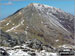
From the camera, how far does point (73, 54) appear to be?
177 feet

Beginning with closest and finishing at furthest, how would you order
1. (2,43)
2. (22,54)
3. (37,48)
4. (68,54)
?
(22,54) < (68,54) < (37,48) < (2,43)

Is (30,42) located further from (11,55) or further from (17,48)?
(11,55)

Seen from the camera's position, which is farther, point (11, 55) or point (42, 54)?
point (42, 54)

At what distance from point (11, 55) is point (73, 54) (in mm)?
12251

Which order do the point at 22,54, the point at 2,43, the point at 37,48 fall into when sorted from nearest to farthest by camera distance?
the point at 22,54 → the point at 37,48 → the point at 2,43

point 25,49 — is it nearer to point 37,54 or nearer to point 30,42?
point 37,54

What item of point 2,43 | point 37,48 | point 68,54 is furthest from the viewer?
point 2,43

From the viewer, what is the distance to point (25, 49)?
179 feet

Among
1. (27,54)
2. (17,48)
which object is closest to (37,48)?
(17,48)

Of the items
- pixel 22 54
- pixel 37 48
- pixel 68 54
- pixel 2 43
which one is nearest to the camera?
pixel 22 54

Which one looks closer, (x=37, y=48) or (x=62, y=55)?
(x=62, y=55)

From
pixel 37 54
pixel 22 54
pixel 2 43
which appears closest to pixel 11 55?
pixel 22 54

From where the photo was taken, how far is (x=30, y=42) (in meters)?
61.4

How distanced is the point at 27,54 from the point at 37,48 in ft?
27.8
